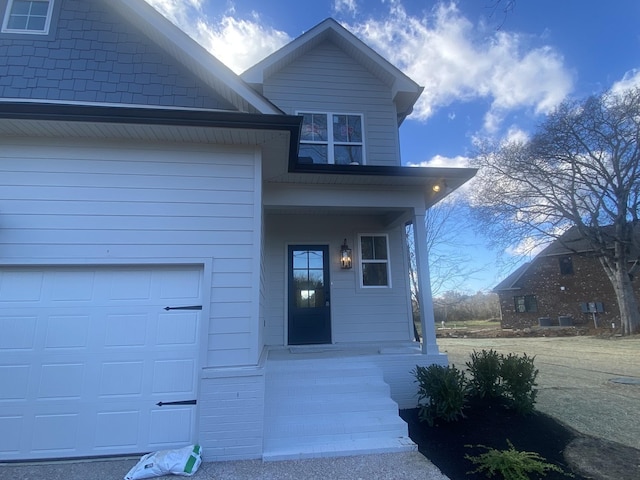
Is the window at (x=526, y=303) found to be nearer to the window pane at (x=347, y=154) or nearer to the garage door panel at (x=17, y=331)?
the window pane at (x=347, y=154)

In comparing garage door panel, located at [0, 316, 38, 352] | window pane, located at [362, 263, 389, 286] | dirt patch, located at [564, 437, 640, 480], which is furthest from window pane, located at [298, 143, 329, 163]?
dirt patch, located at [564, 437, 640, 480]

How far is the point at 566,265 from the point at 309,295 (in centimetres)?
2255

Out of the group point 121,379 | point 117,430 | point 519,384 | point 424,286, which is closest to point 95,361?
point 121,379

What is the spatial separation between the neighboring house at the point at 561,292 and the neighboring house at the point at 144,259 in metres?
19.8

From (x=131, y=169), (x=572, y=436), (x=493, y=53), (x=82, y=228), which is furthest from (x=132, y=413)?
(x=493, y=53)

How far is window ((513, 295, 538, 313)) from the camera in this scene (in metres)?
23.0

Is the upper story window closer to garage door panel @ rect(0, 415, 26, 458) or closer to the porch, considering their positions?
garage door panel @ rect(0, 415, 26, 458)

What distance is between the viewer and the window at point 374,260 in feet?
22.4

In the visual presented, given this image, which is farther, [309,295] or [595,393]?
[309,295]

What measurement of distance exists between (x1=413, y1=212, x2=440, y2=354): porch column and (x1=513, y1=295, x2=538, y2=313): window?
2208 centimetres

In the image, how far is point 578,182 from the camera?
16188 mm

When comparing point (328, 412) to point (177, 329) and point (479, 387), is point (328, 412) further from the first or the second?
point (479, 387)

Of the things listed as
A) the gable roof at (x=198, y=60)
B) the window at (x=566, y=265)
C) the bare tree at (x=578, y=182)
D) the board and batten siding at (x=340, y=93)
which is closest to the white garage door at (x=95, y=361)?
the gable roof at (x=198, y=60)

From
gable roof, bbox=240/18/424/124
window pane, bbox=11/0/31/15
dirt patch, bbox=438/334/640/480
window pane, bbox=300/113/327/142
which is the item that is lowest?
dirt patch, bbox=438/334/640/480
